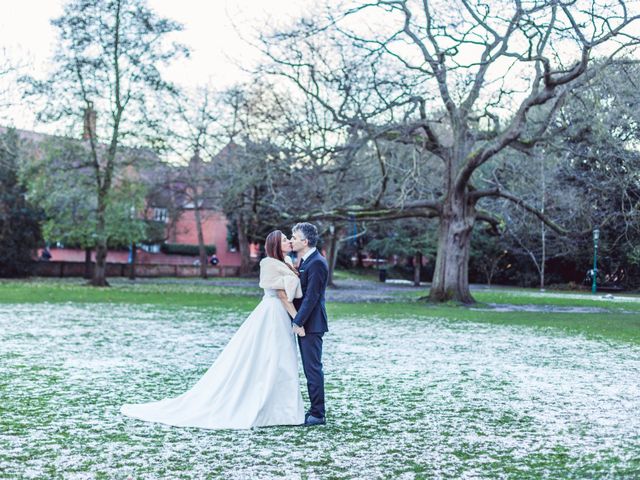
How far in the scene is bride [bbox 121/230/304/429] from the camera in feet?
27.8

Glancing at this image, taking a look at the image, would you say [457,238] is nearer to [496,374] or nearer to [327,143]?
[327,143]

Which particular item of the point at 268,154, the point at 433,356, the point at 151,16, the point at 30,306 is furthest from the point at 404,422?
the point at 151,16

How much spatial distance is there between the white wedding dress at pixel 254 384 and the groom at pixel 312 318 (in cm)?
13

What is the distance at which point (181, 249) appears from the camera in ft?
226

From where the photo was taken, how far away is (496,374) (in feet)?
42.4

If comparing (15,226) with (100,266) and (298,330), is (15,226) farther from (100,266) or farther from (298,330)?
(298,330)

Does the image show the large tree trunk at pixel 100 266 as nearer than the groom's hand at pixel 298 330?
No

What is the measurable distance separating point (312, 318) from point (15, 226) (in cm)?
4251

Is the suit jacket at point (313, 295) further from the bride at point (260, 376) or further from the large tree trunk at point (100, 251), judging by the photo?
the large tree trunk at point (100, 251)

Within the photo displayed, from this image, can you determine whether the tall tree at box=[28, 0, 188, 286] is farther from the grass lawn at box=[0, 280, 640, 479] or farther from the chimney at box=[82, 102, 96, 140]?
the grass lawn at box=[0, 280, 640, 479]

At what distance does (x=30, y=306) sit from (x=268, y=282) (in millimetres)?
18315

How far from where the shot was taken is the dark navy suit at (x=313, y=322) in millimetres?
Result: 8570

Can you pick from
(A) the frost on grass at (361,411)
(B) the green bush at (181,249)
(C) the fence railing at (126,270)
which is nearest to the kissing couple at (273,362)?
(A) the frost on grass at (361,411)

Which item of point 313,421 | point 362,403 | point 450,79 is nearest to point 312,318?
point 313,421
